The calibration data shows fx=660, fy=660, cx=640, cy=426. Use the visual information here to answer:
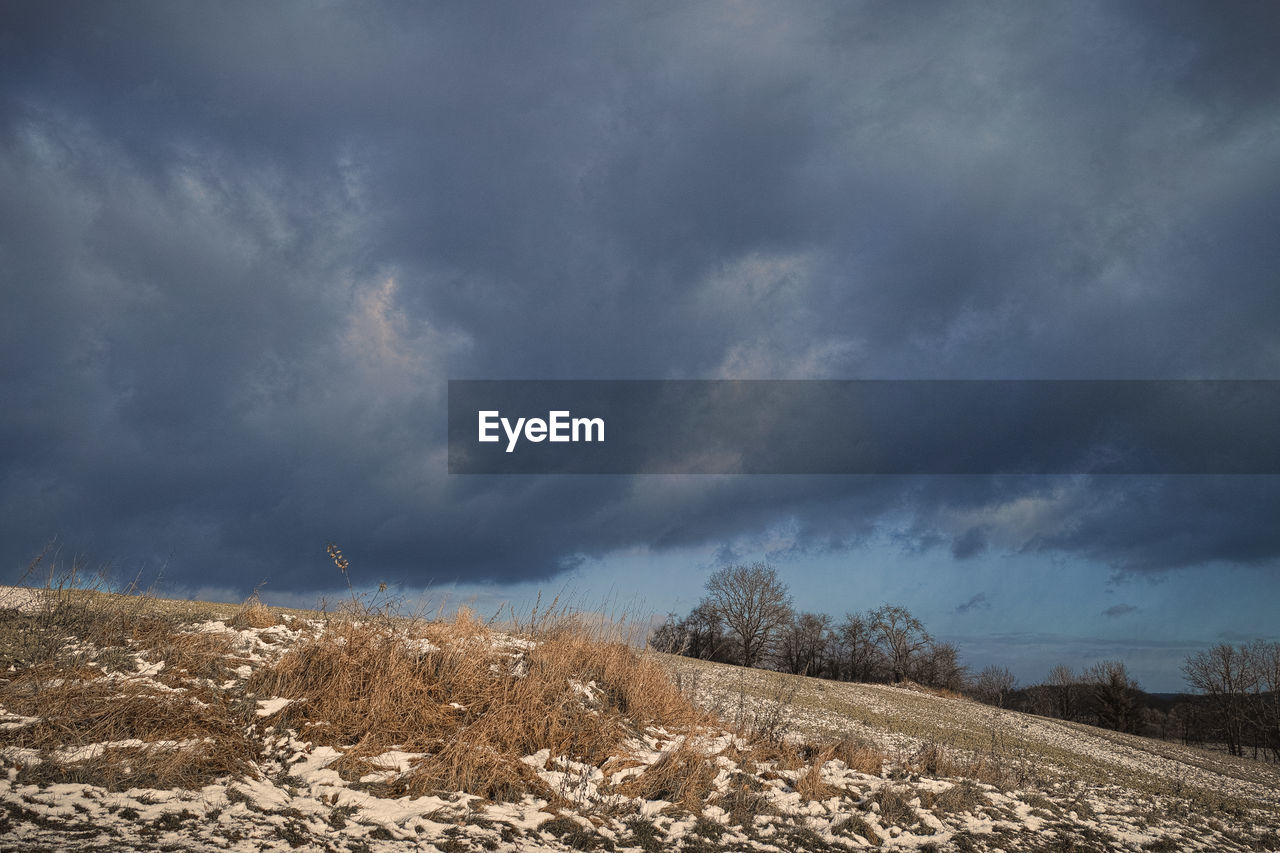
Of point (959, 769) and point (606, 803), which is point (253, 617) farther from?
point (959, 769)

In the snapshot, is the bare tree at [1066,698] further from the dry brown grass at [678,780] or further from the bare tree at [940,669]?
the dry brown grass at [678,780]

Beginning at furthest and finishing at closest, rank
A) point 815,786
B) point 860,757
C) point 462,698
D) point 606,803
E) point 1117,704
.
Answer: point 1117,704, point 860,757, point 462,698, point 815,786, point 606,803

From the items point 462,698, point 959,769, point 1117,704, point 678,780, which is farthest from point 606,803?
point 1117,704

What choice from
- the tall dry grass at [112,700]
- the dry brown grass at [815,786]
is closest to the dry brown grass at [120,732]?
the tall dry grass at [112,700]

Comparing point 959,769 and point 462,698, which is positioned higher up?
point 462,698

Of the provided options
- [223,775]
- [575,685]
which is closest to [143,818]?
[223,775]

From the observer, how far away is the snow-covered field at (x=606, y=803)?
5727 millimetres

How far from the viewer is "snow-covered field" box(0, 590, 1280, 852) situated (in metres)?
5.73

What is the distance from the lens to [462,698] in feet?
30.4

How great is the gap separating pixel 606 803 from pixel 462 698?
9.28ft

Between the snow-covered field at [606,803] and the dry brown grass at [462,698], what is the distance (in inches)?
7.3

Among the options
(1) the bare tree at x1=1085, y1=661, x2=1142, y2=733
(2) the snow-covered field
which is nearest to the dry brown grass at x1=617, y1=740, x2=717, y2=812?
(2) the snow-covered field

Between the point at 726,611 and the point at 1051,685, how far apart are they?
34.2m

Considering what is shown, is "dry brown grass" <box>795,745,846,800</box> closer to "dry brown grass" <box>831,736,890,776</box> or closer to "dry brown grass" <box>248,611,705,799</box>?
"dry brown grass" <box>831,736,890,776</box>
